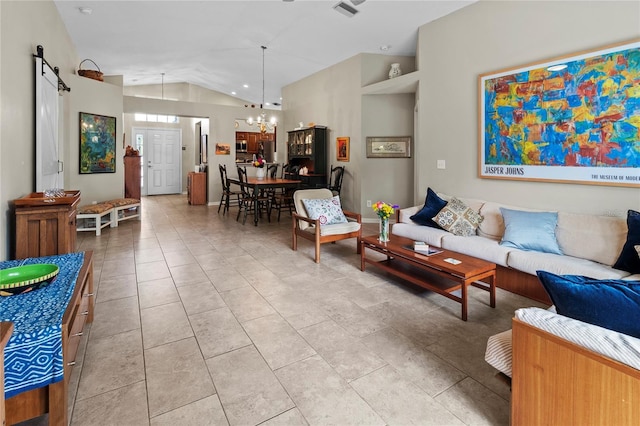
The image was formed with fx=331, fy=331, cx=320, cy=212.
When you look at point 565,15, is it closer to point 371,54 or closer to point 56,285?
point 371,54

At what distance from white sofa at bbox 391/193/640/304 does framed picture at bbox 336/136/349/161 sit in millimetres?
3787

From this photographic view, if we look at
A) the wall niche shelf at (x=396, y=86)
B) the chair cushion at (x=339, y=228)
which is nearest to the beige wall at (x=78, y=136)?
the chair cushion at (x=339, y=228)

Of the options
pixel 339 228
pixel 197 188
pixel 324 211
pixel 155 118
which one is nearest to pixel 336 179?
pixel 324 211

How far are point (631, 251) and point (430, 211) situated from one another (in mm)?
2009

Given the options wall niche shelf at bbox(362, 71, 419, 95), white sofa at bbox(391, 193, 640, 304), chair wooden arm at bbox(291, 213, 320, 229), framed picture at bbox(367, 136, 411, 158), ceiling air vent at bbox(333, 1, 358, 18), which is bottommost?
white sofa at bbox(391, 193, 640, 304)

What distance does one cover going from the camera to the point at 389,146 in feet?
21.4

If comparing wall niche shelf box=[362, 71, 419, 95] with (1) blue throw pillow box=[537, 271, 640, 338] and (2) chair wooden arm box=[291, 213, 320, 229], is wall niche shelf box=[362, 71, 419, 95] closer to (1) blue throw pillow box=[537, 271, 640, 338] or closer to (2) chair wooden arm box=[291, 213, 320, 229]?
(2) chair wooden arm box=[291, 213, 320, 229]

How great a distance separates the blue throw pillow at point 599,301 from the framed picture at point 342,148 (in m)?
5.91

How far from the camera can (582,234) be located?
300 cm

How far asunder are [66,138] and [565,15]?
281 inches

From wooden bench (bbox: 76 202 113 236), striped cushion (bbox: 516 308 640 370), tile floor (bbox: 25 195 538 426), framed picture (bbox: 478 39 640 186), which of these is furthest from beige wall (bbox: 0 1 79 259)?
framed picture (bbox: 478 39 640 186)

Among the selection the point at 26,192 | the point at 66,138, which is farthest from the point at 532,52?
the point at 66,138

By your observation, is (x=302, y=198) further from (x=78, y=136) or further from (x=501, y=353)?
(x=78, y=136)

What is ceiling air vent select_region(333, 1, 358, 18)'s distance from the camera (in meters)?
4.62
